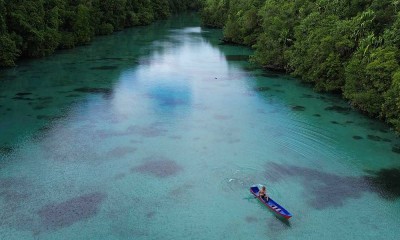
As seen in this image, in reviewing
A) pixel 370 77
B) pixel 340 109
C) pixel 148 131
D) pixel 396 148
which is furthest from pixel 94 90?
pixel 396 148

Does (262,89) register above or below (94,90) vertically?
above

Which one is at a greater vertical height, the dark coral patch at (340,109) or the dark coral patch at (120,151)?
the dark coral patch at (340,109)

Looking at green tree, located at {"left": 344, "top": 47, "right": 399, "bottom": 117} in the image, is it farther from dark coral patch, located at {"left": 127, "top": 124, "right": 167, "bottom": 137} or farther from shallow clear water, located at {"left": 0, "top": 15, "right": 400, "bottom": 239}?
dark coral patch, located at {"left": 127, "top": 124, "right": 167, "bottom": 137}

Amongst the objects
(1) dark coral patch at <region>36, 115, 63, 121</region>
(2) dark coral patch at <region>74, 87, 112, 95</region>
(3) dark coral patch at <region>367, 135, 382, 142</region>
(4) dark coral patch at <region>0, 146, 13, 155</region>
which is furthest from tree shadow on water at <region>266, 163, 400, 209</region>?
(2) dark coral patch at <region>74, 87, 112, 95</region>

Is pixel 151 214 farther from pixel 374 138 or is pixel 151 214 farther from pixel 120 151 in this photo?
pixel 374 138

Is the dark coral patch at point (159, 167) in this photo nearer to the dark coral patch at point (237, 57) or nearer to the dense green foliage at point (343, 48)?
the dense green foliage at point (343, 48)

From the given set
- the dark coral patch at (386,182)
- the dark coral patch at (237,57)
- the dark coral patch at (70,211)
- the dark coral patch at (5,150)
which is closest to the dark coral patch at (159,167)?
the dark coral patch at (70,211)

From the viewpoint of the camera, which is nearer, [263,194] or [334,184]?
[263,194]
